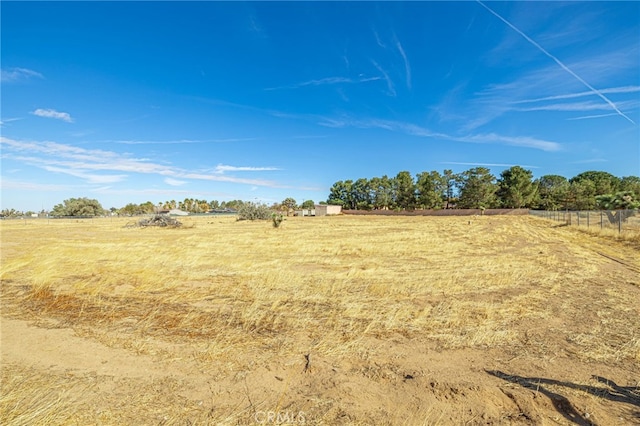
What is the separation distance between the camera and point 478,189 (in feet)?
266

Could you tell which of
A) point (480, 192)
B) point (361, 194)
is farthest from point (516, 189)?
point (361, 194)

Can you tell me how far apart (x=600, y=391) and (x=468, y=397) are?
1.62 m

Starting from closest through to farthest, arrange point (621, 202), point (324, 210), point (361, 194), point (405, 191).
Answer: point (621, 202) < point (405, 191) < point (324, 210) < point (361, 194)

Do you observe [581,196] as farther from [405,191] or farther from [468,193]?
[405,191]

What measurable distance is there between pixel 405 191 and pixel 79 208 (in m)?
90.1

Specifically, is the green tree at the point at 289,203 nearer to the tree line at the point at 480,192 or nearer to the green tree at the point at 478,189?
the tree line at the point at 480,192

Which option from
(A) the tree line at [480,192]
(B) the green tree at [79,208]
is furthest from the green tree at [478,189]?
(B) the green tree at [79,208]

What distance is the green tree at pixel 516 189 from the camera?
79.6 m

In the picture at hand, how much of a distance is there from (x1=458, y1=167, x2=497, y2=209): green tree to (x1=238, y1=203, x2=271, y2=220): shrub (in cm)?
5740

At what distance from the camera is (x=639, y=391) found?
3.54 meters

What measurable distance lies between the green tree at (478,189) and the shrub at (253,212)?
5740 centimetres

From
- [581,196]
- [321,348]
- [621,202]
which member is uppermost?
[581,196]

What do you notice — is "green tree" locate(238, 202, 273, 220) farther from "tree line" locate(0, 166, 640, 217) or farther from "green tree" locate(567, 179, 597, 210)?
"green tree" locate(567, 179, 597, 210)

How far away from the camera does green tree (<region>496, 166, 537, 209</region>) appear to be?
79625 millimetres
